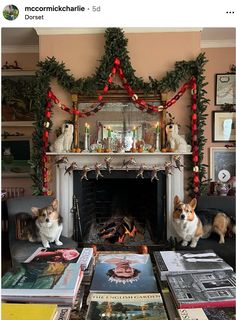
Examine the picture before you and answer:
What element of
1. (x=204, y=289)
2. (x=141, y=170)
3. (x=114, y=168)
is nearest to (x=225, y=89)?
(x=141, y=170)

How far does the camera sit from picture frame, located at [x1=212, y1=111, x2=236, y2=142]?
6.35 feet

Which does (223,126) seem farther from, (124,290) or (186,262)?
(124,290)

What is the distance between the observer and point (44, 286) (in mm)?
537

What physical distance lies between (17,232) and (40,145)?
1.83 feet

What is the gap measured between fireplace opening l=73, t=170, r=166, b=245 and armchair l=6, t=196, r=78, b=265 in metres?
0.32

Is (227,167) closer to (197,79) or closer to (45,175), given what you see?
(197,79)

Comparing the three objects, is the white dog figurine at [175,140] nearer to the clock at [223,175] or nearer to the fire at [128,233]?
the clock at [223,175]

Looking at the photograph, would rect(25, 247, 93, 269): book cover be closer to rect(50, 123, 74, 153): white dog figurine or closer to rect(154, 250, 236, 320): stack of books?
rect(154, 250, 236, 320): stack of books

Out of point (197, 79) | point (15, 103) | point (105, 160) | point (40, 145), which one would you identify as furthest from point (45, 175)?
point (197, 79)

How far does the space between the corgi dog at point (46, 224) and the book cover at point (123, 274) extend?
2.41 ft

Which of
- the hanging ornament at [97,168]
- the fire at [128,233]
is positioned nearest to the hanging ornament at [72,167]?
the hanging ornament at [97,168]

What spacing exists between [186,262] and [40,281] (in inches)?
12.7

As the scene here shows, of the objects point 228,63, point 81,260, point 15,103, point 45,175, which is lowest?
point 81,260
